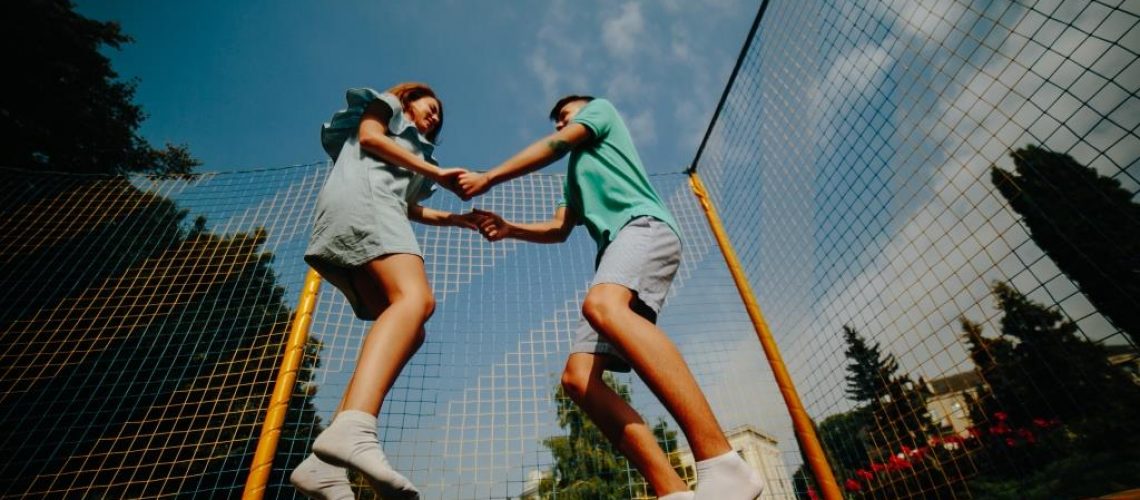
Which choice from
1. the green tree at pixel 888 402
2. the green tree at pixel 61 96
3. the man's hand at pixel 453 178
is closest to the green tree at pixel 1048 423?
the green tree at pixel 888 402

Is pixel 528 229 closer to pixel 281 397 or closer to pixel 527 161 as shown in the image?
pixel 527 161

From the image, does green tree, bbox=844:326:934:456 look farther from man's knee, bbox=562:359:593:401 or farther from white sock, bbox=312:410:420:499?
white sock, bbox=312:410:420:499

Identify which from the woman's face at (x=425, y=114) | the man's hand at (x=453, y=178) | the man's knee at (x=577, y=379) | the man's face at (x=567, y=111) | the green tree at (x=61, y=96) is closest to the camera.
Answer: the man's knee at (x=577, y=379)

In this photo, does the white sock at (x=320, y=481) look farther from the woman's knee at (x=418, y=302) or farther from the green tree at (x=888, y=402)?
the green tree at (x=888, y=402)

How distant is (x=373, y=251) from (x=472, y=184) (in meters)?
0.45

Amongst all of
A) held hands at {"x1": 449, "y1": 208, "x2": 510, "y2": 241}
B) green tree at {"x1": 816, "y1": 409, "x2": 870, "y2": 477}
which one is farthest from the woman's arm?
green tree at {"x1": 816, "y1": 409, "x2": 870, "y2": 477}

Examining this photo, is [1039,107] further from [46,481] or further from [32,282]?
[46,481]

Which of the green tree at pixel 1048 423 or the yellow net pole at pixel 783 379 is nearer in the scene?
the yellow net pole at pixel 783 379

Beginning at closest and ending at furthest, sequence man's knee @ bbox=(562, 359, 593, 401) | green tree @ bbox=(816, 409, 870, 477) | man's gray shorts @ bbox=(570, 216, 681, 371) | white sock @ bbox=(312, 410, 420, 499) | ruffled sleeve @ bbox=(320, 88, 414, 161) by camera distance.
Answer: white sock @ bbox=(312, 410, 420, 499), man's gray shorts @ bbox=(570, 216, 681, 371), man's knee @ bbox=(562, 359, 593, 401), ruffled sleeve @ bbox=(320, 88, 414, 161), green tree @ bbox=(816, 409, 870, 477)

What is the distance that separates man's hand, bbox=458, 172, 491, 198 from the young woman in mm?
37

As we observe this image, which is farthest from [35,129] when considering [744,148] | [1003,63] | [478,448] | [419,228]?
[1003,63]

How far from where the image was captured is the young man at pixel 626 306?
116cm

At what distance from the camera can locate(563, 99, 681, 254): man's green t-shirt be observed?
5.59 ft

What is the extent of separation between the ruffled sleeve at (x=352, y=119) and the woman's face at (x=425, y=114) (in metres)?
0.17
